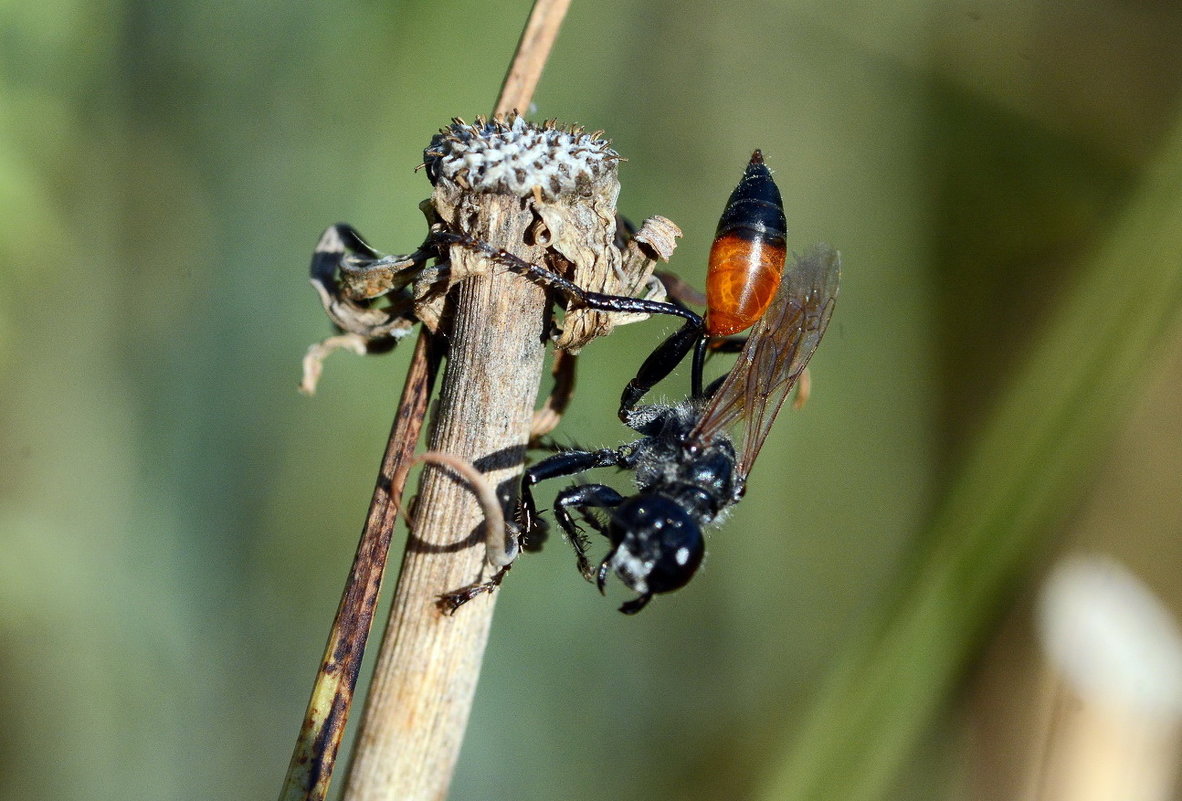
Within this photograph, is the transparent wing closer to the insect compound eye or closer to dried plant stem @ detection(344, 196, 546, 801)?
the insect compound eye

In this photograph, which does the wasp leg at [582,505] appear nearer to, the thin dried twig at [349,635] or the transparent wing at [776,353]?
the transparent wing at [776,353]

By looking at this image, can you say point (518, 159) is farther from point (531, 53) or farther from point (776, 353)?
point (776, 353)

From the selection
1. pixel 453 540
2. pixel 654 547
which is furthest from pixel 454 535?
pixel 654 547

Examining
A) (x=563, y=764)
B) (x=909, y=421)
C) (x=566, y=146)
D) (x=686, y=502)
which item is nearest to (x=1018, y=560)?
(x=909, y=421)

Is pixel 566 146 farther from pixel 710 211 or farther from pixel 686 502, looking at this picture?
pixel 710 211

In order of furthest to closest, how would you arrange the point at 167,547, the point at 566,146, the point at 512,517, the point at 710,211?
1. the point at 710,211
2. the point at 167,547
3. the point at 512,517
4. the point at 566,146
